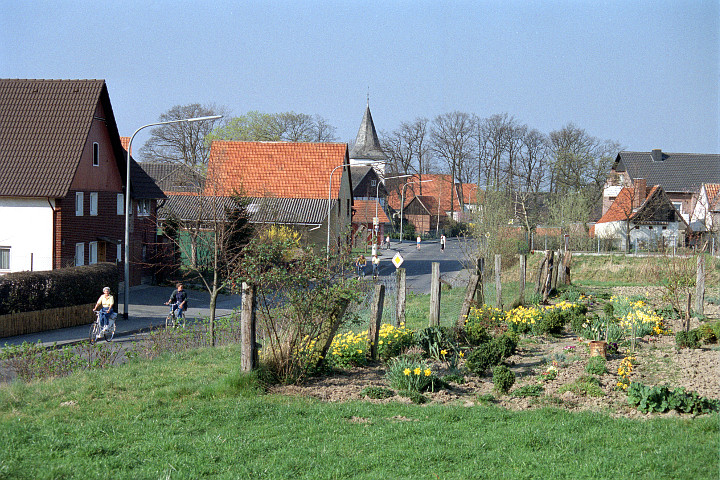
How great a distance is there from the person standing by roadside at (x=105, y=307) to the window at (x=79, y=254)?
10432 mm

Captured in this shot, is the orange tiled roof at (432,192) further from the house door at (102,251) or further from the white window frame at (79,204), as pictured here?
the white window frame at (79,204)

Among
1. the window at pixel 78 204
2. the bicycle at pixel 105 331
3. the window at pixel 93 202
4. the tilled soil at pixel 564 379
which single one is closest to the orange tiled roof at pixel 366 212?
the window at pixel 93 202

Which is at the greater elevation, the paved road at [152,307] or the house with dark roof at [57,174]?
the house with dark roof at [57,174]

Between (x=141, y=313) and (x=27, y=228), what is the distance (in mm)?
5983

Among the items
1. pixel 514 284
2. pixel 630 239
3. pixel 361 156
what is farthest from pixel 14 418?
pixel 361 156

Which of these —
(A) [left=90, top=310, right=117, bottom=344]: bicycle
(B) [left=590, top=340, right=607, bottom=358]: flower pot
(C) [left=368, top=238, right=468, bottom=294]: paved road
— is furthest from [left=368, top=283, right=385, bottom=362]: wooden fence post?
(C) [left=368, top=238, right=468, bottom=294]: paved road

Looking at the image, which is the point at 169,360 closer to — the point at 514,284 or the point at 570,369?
the point at 570,369

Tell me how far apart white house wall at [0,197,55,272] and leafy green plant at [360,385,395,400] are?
23.0 m

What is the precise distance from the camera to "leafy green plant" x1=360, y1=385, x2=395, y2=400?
8852 millimetres

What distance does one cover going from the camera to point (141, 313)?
27.2m

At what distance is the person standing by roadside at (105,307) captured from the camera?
20266mm

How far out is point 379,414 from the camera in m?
7.96

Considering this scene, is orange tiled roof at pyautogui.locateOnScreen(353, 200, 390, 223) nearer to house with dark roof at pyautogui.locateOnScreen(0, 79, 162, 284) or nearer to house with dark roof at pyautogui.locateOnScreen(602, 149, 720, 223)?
house with dark roof at pyautogui.locateOnScreen(602, 149, 720, 223)

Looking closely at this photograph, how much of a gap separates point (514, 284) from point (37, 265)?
67.0 feet
